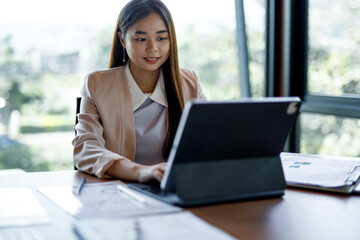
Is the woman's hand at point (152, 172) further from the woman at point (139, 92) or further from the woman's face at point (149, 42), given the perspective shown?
the woman's face at point (149, 42)

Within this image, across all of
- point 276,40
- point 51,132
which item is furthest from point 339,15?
point 51,132

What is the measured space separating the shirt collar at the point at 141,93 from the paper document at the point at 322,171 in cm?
57

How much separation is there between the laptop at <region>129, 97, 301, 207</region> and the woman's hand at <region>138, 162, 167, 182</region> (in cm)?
3

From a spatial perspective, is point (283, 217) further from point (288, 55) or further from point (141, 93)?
point (288, 55)

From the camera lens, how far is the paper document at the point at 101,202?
3.86 feet

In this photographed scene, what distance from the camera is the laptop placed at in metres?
1.20

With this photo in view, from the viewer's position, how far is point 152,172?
4.60 feet

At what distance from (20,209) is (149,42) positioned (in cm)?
95

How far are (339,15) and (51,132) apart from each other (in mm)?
2250

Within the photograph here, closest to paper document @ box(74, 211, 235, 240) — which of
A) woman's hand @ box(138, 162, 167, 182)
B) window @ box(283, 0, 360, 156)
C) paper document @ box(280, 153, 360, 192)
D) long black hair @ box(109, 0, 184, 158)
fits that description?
woman's hand @ box(138, 162, 167, 182)

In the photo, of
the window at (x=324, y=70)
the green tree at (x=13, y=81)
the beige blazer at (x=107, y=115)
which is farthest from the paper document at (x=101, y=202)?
the green tree at (x=13, y=81)

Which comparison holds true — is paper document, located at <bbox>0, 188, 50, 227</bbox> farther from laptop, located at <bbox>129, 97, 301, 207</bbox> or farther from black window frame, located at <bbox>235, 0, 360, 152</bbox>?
black window frame, located at <bbox>235, 0, 360, 152</bbox>

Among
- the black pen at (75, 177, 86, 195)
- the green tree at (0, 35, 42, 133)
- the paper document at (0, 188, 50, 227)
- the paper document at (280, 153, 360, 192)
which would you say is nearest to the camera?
the paper document at (0, 188, 50, 227)

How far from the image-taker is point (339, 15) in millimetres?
3398
